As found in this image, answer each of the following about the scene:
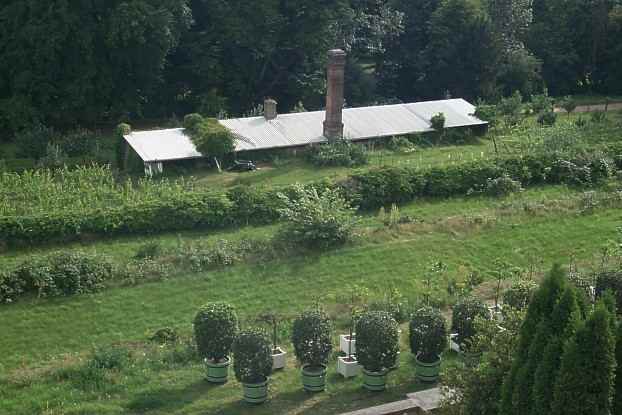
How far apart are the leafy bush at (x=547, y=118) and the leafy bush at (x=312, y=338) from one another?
23474mm

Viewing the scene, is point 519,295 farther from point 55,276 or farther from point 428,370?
point 55,276

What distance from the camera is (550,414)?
13.4 m

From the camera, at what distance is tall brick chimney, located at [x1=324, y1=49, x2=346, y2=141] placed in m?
35.4

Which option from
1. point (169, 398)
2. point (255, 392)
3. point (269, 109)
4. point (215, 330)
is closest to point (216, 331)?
point (215, 330)

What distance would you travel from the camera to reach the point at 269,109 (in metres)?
36.6

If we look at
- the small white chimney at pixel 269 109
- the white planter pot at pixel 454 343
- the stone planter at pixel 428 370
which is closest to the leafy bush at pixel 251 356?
the stone planter at pixel 428 370

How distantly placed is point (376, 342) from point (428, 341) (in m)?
1.20

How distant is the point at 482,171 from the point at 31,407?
17287mm

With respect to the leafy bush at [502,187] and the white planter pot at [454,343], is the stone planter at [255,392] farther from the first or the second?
the leafy bush at [502,187]

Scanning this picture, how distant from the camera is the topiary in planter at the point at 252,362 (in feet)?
59.0

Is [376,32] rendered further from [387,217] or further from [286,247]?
[286,247]

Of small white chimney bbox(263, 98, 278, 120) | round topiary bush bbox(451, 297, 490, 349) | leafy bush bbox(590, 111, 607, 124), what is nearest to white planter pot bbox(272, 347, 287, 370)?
round topiary bush bbox(451, 297, 490, 349)

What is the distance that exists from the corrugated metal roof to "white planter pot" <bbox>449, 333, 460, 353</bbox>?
14.7 metres

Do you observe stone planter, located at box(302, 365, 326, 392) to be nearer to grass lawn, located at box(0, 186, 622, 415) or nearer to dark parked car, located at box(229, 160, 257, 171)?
grass lawn, located at box(0, 186, 622, 415)
